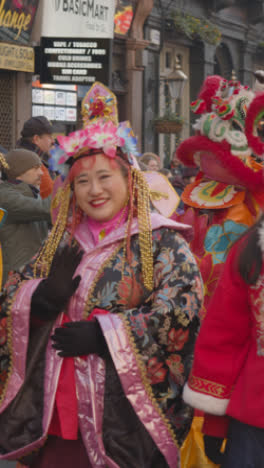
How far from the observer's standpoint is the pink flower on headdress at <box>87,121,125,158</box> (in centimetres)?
319

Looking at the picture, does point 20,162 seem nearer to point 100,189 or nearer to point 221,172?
point 221,172

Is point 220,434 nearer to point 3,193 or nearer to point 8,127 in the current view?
point 3,193

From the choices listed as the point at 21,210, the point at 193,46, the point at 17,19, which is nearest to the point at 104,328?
the point at 21,210

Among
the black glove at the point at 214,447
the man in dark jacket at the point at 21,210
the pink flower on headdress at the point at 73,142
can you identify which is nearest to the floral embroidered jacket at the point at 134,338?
the black glove at the point at 214,447

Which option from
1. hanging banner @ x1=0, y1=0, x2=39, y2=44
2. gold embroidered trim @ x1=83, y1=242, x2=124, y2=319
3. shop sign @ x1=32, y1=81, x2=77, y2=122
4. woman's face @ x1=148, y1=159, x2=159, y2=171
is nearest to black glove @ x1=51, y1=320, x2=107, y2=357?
gold embroidered trim @ x1=83, y1=242, x2=124, y2=319

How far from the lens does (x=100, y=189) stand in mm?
3156

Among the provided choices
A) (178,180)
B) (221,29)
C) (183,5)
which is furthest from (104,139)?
(221,29)

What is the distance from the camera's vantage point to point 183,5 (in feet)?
58.4

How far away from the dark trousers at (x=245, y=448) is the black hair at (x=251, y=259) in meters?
0.46

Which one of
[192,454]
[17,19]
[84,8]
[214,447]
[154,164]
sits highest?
[84,8]

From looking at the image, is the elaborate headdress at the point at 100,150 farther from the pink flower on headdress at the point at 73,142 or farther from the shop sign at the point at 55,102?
the shop sign at the point at 55,102

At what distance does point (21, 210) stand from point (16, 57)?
6.93 m

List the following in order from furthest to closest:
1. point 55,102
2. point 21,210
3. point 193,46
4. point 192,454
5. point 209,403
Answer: point 193,46, point 55,102, point 21,210, point 192,454, point 209,403

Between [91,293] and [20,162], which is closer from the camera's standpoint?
[91,293]
